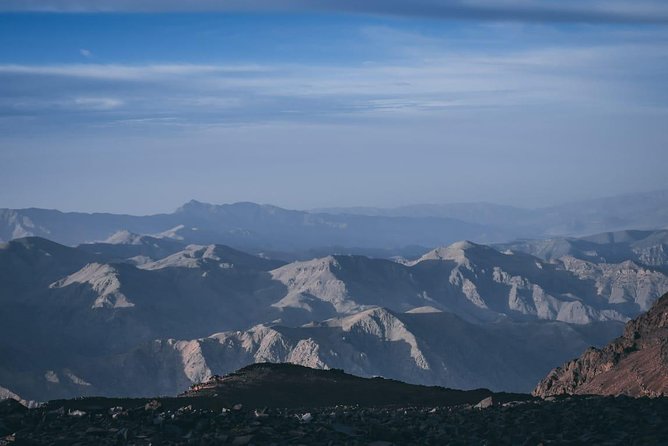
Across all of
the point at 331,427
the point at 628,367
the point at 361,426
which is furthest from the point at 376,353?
the point at 331,427

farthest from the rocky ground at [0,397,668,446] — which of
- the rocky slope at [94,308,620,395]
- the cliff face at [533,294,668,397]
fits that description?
the rocky slope at [94,308,620,395]

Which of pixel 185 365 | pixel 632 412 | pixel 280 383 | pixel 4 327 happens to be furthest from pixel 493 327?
pixel 632 412

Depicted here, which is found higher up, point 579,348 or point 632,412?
point 632,412

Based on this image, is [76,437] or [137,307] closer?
[76,437]

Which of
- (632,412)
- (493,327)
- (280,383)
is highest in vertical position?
(632,412)

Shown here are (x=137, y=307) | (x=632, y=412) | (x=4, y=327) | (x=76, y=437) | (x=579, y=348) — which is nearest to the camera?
(x=76, y=437)

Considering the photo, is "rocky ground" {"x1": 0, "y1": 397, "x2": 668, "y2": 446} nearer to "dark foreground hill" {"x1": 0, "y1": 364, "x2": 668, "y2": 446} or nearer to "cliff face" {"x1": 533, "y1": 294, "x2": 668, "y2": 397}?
"dark foreground hill" {"x1": 0, "y1": 364, "x2": 668, "y2": 446}

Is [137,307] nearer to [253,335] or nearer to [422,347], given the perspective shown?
[253,335]

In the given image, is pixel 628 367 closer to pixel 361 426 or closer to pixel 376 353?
pixel 361 426

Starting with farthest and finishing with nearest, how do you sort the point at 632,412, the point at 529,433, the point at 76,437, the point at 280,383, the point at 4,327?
the point at 4,327 → the point at 280,383 → the point at 632,412 → the point at 529,433 → the point at 76,437

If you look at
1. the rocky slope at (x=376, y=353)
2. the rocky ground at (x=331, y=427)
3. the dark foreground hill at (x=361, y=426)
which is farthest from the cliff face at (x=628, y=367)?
the rocky slope at (x=376, y=353)
